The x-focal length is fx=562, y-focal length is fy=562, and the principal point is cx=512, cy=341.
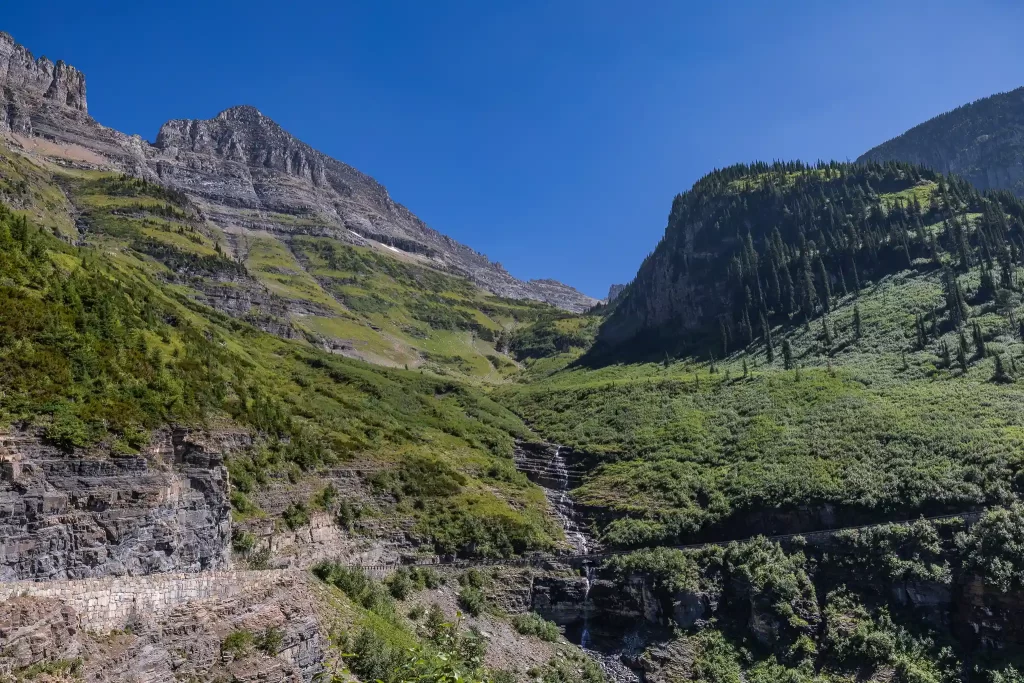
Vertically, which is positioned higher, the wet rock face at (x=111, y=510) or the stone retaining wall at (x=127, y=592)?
the wet rock face at (x=111, y=510)

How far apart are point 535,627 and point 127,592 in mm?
25182

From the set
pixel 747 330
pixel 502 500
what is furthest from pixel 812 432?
pixel 747 330

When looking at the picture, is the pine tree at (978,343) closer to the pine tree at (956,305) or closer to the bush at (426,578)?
the pine tree at (956,305)

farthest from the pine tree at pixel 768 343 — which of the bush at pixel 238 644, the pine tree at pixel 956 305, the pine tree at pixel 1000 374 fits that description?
the bush at pixel 238 644

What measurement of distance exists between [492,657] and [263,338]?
2393 inches

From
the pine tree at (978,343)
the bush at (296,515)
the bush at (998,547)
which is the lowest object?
the bush at (998,547)

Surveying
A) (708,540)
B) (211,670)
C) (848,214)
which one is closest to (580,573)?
(708,540)

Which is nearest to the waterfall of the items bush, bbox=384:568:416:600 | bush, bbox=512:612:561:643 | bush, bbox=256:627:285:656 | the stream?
the stream

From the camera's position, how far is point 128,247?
4188 inches

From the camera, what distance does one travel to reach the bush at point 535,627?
36.2m

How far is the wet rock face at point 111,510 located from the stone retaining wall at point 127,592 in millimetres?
3582

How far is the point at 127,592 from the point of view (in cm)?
1900

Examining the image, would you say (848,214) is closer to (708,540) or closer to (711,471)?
(711,471)

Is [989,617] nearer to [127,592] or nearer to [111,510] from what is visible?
[127,592]
